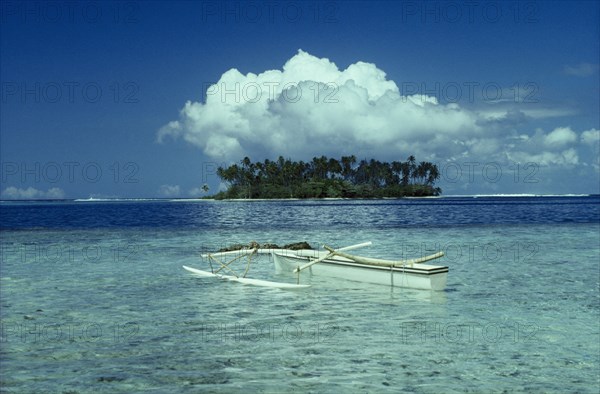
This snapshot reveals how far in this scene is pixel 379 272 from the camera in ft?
68.5

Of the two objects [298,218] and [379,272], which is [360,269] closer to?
[379,272]

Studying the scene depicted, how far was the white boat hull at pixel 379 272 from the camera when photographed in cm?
1988

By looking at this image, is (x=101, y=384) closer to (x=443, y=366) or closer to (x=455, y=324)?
(x=443, y=366)

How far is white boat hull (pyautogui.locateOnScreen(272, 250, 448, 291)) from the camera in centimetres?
1988

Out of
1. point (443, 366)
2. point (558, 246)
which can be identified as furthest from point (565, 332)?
point (558, 246)

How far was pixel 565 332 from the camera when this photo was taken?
14.4 metres
